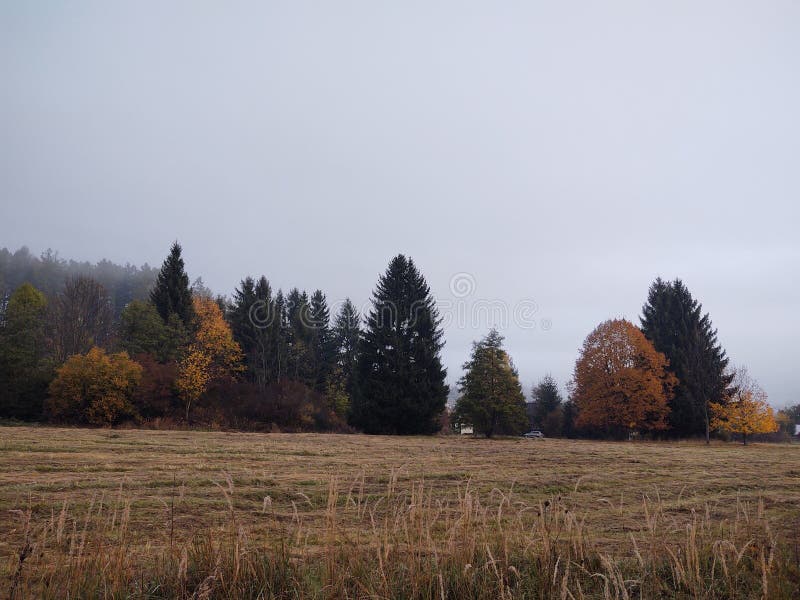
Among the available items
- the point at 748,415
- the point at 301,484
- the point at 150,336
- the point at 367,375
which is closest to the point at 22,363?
the point at 150,336

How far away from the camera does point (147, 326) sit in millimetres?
36219

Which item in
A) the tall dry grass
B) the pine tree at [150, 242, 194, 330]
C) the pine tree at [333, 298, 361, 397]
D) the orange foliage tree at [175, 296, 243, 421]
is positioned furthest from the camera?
the pine tree at [333, 298, 361, 397]

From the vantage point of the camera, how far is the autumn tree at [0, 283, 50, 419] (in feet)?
103

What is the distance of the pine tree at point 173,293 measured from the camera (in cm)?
4247

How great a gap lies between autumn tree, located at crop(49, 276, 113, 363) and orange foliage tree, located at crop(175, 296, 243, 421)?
7.88m

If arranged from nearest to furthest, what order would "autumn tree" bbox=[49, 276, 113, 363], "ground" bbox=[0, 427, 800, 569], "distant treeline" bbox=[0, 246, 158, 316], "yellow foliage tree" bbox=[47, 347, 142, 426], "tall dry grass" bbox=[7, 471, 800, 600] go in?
"tall dry grass" bbox=[7, 471, 800, 600], "ground" bbox=[0, 427, 800, 569], "yellow foliage tree" bbox=[47, 347, 142, 426], "autumn tree" bbox=[49, 276, 113, 363], "distant treeline" bbox=[0, 246, 158, 316]

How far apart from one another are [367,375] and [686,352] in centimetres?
2578

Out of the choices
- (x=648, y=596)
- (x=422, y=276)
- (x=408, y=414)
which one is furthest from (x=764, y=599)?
(x=422, y=276)

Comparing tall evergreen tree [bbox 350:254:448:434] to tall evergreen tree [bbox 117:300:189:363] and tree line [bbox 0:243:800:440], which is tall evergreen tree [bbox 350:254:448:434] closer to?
tree line [bbox 0:243:800:440]

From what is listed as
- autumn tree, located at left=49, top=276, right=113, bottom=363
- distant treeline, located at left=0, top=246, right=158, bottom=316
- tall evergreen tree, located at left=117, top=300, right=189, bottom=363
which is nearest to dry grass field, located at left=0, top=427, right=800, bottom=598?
tall evergreen tree, located at left=117, top=300, right=189, bottom=363

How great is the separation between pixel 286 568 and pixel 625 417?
123 ft

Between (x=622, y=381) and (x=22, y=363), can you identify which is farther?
(x=622, y=381)

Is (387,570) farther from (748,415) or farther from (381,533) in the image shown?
(748,415)

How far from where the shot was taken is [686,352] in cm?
4059
